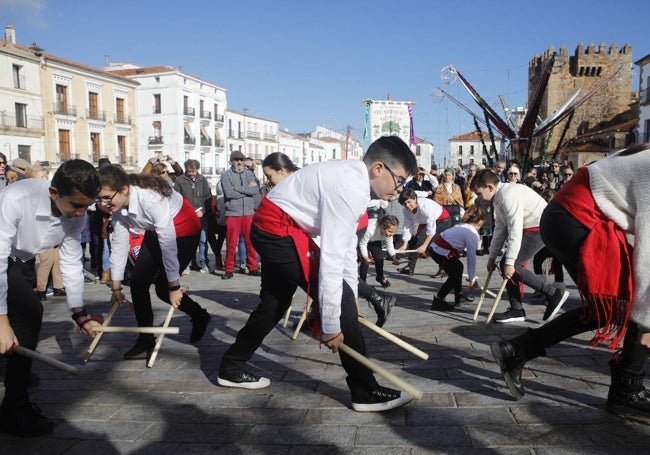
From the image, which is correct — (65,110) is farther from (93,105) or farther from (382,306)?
(382,306)

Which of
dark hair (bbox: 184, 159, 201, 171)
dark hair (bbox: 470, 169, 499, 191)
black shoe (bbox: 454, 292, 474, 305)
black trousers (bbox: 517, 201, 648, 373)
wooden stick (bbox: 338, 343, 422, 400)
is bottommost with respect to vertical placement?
black shoe (bbox: 454, 292, 474, 305)

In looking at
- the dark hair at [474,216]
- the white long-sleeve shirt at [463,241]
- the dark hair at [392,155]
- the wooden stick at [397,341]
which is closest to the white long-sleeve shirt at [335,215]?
the dark hair at [392,155]

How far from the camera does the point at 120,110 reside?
44.2 m

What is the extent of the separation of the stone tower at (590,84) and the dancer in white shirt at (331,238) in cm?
5501

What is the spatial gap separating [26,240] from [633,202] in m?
3.29

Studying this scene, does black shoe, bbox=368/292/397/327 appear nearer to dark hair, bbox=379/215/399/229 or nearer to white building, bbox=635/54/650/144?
dark hair, bbox=379/215/399/229

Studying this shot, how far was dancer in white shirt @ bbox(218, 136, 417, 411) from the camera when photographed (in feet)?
8.92

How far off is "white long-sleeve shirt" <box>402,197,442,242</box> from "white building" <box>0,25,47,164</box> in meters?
31.9

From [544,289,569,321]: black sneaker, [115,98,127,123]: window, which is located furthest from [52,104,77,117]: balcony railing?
[544,289,569,321]: black sneaker

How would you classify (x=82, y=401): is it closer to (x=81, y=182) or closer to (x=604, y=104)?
(x=81, y=182)

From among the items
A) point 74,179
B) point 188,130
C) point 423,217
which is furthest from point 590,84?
point 74,179

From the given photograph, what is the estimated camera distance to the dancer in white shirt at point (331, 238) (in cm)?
272

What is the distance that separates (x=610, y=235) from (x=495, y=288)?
415 cm

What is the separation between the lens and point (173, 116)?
5238 cm
